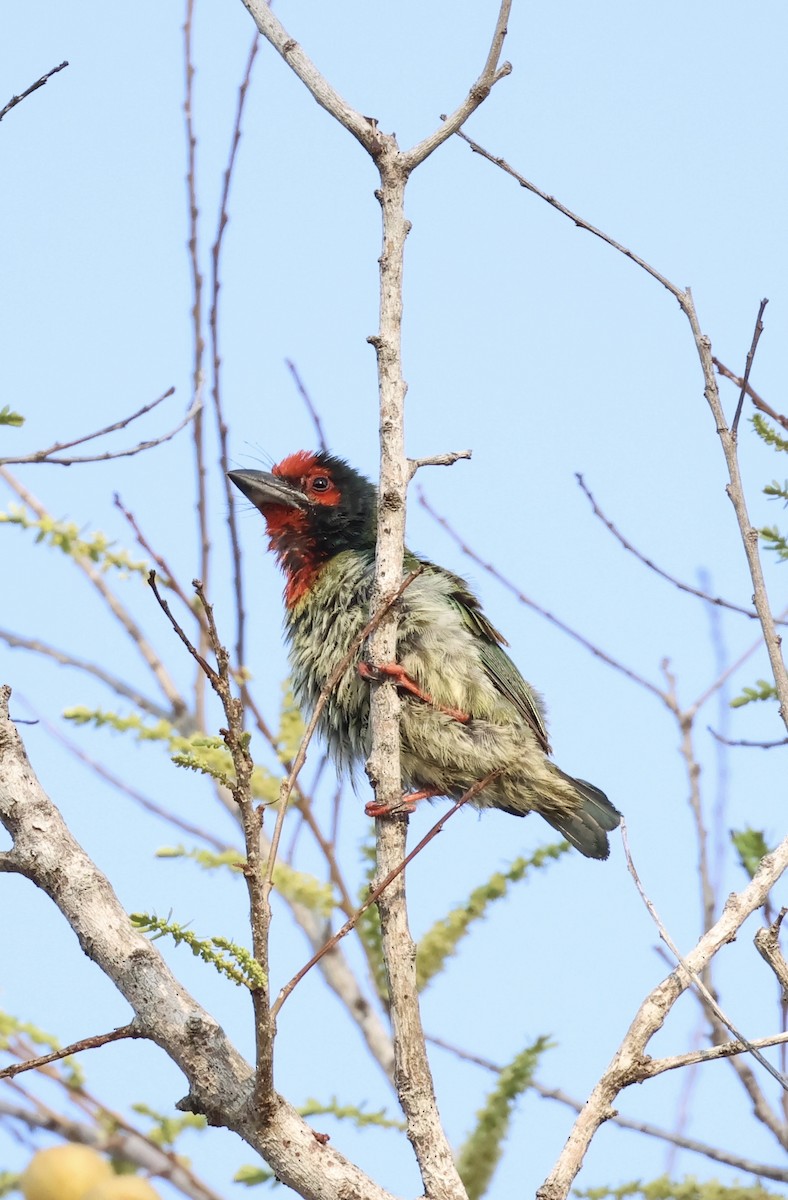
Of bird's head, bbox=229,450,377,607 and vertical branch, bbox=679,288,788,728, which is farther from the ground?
bird's head, bbox=229,450,377,607

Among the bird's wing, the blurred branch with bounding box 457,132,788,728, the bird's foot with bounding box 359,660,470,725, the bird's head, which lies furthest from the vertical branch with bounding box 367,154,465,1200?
the bird's head

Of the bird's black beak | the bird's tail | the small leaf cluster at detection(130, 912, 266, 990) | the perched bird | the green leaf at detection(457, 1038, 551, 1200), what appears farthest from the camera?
the bird's black beak

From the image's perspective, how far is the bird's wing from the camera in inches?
178

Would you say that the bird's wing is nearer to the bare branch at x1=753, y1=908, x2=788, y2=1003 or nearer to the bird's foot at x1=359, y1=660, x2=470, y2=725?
the bird's foot at x1=359, y1=660, x2=470, y2=725

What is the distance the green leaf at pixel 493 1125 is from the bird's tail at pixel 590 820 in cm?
110

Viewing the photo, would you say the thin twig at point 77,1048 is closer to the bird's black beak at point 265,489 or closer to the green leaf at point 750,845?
the green leaf at point 750,845

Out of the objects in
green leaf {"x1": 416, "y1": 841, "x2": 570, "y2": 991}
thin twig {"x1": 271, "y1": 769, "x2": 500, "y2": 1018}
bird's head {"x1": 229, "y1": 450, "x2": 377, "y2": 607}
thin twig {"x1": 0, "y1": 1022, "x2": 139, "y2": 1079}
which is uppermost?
bird's head {"x1": 229, "y1": 450, "x2": 377, "y2": 607}

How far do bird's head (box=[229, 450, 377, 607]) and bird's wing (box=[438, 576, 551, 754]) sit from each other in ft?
1.40

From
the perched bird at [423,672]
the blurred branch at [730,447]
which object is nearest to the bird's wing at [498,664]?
the perched bird at [423,672]

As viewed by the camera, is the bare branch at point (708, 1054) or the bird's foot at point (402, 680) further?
the bird's foot at point (402, 680)

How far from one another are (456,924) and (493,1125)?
81 centimetres

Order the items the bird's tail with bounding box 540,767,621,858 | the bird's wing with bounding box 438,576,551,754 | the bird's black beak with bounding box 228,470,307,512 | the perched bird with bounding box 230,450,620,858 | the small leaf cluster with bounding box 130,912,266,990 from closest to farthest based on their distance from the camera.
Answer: the small leaf cluster with bounding box 130,912,266,990 → the perched bird with bounding box 230,450,620,858 → the bird's wing with bounding box 438,576,551,754 → the bird's tail with bounding box 540,767,621,858 → the bird's black beak with bounding box 228,470,307,512

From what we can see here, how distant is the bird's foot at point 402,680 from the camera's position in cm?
356

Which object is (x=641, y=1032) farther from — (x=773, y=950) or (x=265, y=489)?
(x=265, y=489)
